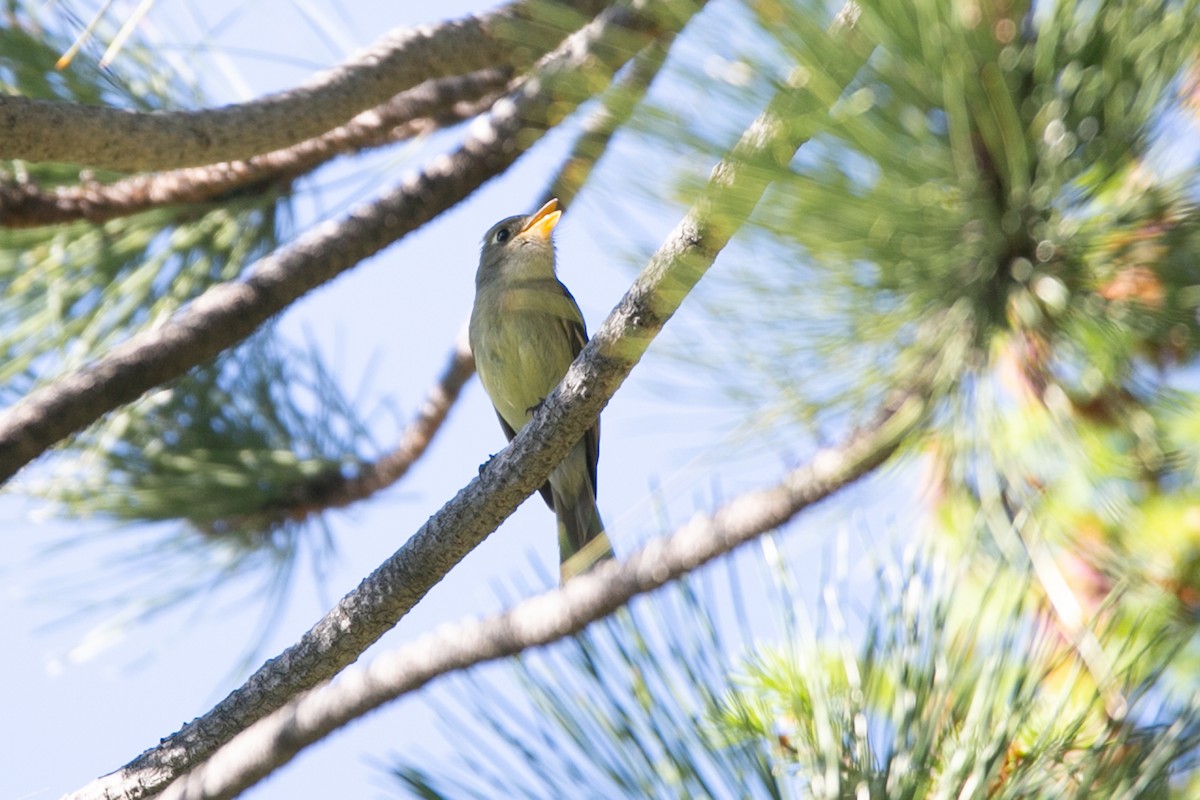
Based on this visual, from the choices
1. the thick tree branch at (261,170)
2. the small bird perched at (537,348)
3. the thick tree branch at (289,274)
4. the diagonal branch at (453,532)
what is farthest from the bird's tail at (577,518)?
the diagonal branch at (453,532)

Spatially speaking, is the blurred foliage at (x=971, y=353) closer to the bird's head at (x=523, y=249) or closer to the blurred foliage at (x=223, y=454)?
the blurred foliage at (x=223, y=454)

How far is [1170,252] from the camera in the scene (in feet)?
5.07

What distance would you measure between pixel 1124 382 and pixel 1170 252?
0.30 metres

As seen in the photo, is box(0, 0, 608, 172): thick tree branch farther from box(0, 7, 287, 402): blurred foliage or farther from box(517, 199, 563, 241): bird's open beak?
box(517, 199, 563, 241): bird's open beak

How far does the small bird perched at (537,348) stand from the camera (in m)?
4.66

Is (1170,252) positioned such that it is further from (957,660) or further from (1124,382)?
(957,660)

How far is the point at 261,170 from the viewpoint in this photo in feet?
11.1

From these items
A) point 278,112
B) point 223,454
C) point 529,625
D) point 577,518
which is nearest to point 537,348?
point 577,518

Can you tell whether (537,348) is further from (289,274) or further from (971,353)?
(971,353)

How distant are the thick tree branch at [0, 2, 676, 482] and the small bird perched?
51.4 inches

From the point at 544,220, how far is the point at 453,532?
98.3 inches

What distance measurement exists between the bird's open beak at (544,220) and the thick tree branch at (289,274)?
4.13 feet

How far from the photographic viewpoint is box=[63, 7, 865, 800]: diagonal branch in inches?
78.2

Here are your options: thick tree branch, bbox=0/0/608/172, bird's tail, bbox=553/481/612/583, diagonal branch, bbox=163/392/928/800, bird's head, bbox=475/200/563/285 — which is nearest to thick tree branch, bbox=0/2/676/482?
A: thick tree branch, bbox=0/0/608/172
